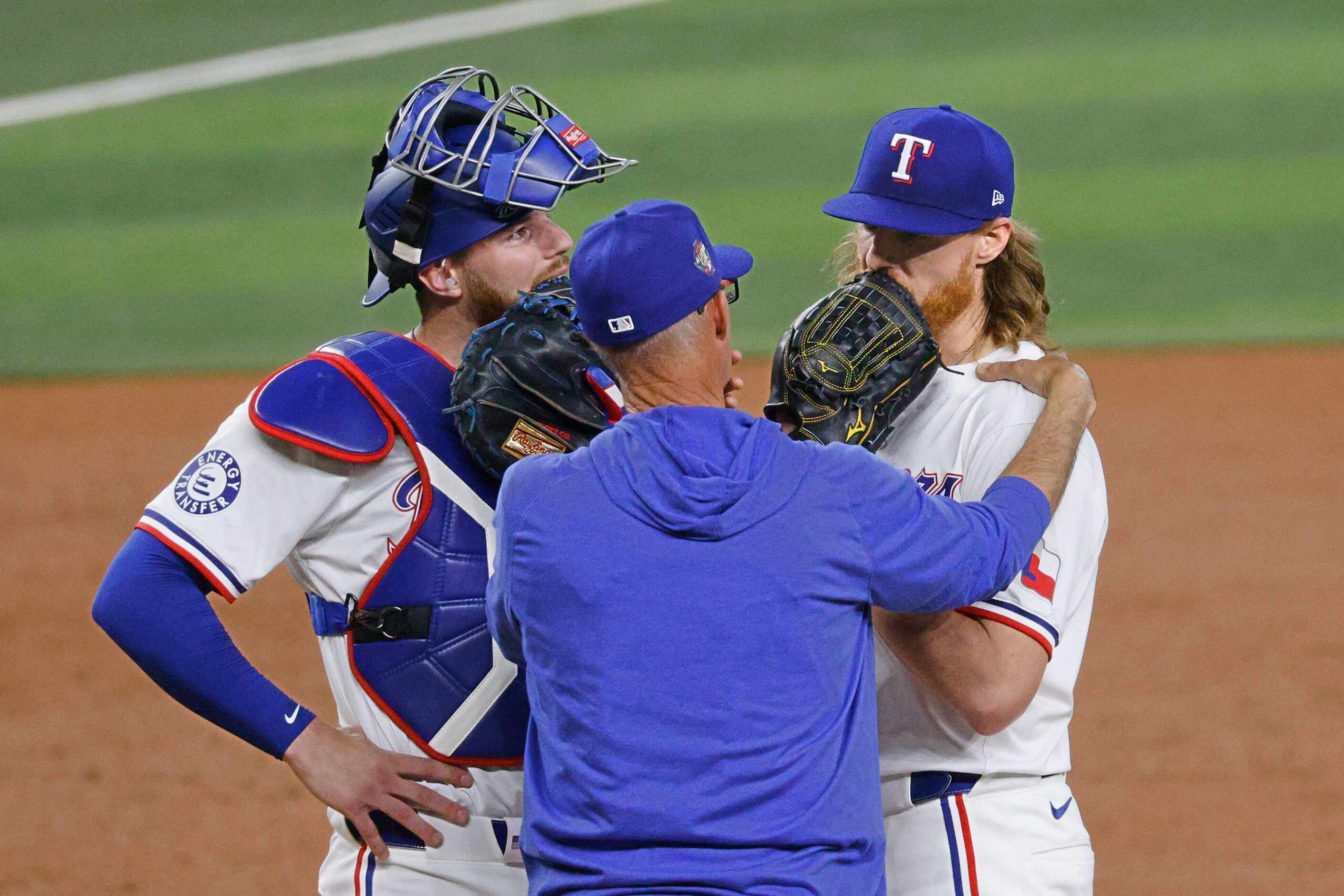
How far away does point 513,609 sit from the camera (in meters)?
2.04

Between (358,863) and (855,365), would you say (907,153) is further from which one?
(358,863)

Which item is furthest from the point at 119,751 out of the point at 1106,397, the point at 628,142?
the point at 628,142

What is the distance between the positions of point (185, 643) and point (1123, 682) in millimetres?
4812

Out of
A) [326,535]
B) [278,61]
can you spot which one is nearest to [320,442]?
[326,535]

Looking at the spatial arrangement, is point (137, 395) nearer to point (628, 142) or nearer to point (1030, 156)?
point (628, 142)

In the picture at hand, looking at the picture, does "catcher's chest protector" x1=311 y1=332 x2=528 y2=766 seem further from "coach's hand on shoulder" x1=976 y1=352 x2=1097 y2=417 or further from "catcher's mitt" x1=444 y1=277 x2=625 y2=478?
"coach's hand on shoulder" x1=976 y1=352 x2=1097 y2=417

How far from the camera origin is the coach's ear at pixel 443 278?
2.68 m

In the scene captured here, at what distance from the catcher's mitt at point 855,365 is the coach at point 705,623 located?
0.46 metres

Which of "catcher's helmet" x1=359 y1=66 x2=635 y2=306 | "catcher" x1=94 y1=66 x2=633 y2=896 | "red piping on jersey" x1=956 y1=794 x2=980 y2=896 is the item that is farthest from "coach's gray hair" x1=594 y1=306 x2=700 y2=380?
"red piping on jersey" x1=956 y1=794 x2=980 y2=896

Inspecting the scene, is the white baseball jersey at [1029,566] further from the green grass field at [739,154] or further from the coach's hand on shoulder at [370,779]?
the green grass field at [739,154]

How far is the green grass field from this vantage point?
1167 centimetres

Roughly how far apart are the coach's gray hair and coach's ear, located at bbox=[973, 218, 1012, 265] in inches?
33.6

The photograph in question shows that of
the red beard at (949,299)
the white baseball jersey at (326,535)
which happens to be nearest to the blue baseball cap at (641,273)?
the white baseball jersey at (326,535)

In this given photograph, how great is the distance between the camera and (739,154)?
13.4 m
